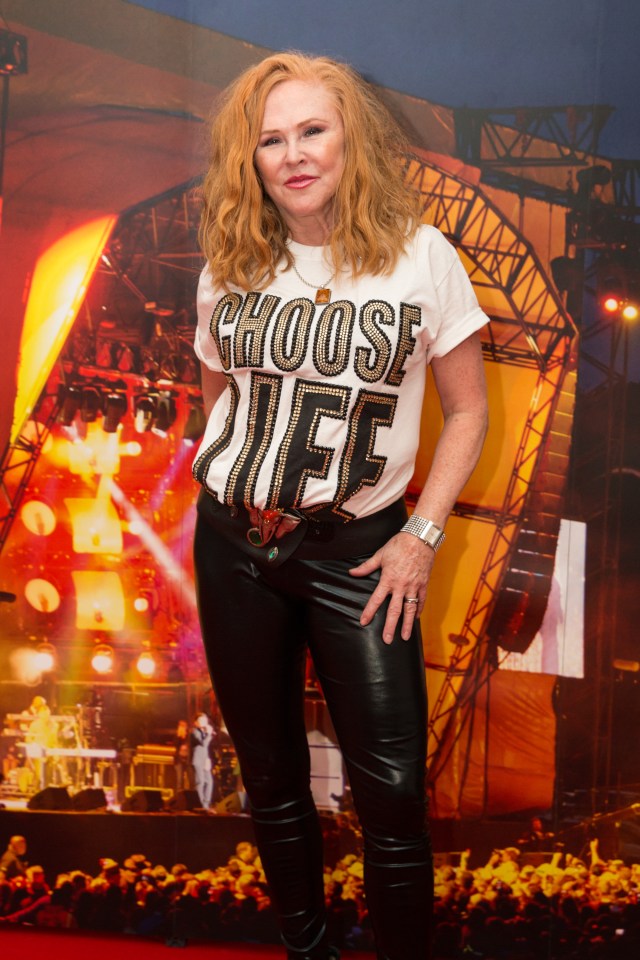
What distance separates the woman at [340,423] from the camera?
1448 mm

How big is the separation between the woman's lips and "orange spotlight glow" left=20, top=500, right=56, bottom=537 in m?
1.10

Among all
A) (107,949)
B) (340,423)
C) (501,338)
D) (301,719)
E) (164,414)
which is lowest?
(107,949)

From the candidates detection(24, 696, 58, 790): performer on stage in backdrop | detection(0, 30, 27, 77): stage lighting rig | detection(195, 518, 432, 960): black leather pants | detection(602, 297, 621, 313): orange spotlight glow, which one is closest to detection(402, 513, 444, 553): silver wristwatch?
detection(195, 518, 432, 960): black leather pants

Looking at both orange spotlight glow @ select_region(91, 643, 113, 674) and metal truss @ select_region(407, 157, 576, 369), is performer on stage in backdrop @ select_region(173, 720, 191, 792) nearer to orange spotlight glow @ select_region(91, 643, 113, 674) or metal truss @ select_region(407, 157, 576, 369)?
orange spotlight glow @ select_region(91, 643, 113, 674)

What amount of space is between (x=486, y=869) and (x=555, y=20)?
6.46 feet

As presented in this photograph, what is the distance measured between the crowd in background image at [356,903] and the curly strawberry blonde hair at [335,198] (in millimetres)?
1439

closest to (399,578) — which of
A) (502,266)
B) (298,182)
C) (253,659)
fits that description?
(253,659)

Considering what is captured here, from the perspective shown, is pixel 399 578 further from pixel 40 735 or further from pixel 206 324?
pixel 40 735

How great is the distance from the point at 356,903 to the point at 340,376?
1394mm

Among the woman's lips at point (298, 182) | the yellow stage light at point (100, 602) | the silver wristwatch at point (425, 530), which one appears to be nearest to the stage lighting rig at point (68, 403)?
the yellow stage light at point (100, 602)

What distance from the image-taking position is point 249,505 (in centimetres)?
147

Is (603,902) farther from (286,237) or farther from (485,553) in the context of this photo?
(286,237)

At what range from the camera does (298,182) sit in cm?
150

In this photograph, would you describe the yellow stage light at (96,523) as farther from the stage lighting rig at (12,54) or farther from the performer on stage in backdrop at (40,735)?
the stage lighting rig at (12,54)
